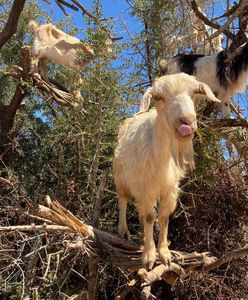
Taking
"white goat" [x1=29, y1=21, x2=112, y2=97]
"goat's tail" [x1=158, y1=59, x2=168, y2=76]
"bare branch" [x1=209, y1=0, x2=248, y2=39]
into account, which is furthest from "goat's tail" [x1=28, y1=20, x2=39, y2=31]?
"bare branch" [x1=209, y1=0, x2=248, y2=39]

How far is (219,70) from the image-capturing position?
24.4ft

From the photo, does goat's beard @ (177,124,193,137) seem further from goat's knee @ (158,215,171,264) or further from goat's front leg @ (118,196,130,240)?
goat's front leg @ (118,196,130,240)

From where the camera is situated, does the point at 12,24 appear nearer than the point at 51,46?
Yes

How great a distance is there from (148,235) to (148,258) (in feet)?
0.74

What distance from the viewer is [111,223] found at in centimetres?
557

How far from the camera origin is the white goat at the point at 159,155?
3824 millimetres

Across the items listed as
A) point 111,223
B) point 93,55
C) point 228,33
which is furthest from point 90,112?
point 228,33

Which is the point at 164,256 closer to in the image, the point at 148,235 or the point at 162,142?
the point at 148,235

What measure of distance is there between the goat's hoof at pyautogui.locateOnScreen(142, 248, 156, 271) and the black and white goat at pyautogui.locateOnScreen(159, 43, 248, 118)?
12.3ft

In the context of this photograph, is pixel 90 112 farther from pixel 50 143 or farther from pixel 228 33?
pixel 228 33

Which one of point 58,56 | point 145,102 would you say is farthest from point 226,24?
point 58,56

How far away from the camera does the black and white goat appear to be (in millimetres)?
7390

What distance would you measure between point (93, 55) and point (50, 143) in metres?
1.40

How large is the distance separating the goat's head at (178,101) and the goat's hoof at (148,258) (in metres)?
1.12
